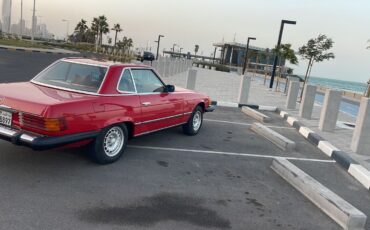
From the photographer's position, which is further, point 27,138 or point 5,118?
point 5,118

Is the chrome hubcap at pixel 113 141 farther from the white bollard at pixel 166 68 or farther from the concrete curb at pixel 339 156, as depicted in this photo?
the white bollard at pixel 166 68

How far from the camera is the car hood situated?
14.5ft

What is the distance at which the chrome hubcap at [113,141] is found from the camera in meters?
5.30

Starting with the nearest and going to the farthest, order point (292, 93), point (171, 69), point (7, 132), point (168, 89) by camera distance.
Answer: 1. point (7, 132)
2. point (168, 89)
3. point (292, 93)
4. point (171, 69)

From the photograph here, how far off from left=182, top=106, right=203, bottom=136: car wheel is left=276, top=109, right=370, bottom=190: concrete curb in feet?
9.57

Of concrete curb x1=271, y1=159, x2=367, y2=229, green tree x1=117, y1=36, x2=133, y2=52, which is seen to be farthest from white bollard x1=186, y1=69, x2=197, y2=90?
green tree x1=117, y1=36, x2=133, y2=52

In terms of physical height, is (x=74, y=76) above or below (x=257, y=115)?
above

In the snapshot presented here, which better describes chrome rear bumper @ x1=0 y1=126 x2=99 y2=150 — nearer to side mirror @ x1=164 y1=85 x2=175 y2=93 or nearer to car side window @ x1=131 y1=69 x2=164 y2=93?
car side window @ x1=131 y1=69 x2=164 y2=93

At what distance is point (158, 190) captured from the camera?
4672 millimetres

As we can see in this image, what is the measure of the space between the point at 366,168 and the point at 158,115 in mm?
4114

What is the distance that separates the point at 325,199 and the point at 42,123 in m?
3.83

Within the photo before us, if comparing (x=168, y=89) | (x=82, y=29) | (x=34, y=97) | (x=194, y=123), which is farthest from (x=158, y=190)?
(x=82, y=29)

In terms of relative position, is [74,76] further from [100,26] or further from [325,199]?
[100,26]

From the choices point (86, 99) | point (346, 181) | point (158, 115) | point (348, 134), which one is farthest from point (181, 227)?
point (348, 134)
